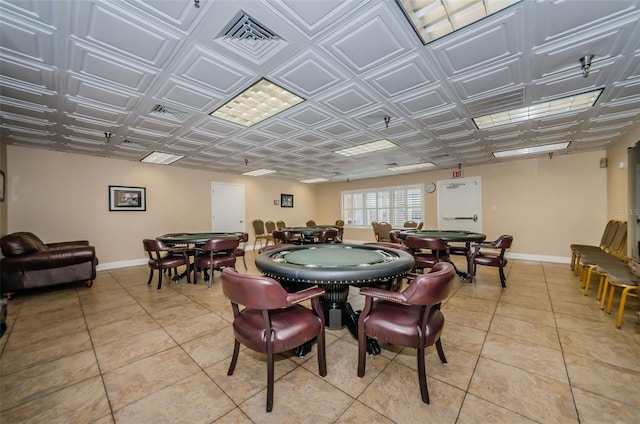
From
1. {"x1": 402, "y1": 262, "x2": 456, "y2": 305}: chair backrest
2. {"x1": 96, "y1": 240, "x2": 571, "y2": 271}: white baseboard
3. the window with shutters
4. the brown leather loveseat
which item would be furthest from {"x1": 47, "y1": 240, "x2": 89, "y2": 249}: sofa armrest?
the window with shutters

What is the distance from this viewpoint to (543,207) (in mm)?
5922

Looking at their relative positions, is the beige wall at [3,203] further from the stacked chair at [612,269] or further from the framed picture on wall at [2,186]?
the stacked chair at [612,269]

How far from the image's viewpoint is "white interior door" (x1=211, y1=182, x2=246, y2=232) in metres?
7.40

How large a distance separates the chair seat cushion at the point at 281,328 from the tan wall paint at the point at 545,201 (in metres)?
6.94

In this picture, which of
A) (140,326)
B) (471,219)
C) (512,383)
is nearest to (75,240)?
(140,326)

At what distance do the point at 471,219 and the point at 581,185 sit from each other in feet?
7.63

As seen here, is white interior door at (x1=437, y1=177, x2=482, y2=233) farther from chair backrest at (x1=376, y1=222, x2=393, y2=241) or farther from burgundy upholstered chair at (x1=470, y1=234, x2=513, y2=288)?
burgundy upholstered chair at (x1=470, y1=234, x2=513, y2=288)

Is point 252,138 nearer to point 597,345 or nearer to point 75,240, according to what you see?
point 75,240

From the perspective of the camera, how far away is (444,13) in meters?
1.69

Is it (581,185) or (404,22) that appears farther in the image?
(581,185)

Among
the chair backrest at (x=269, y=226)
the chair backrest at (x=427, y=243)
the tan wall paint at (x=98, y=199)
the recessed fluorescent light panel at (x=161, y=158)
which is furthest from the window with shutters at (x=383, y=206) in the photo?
the recessed fluorescent light panel at (x=161, y=158)

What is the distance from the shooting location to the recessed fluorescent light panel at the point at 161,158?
535 cm

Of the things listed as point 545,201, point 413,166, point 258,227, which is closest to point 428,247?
point 413,166

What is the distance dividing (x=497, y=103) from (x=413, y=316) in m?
2.91
